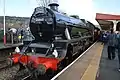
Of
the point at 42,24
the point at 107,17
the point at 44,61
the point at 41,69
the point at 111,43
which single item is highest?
the point at 107,17

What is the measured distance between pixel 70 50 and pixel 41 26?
2234 millimetres

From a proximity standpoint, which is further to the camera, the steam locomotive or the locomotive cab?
the locomotive cab

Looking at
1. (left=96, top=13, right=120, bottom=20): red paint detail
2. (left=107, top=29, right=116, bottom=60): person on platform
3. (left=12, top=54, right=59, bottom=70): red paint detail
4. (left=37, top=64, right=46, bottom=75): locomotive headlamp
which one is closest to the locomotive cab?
(left=12, top=54, right=59, bottom=70): red paint detail

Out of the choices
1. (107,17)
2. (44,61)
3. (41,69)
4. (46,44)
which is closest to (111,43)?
(46,44)

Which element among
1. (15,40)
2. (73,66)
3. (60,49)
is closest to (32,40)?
(60,49)

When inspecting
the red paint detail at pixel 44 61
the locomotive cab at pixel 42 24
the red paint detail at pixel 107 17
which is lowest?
the red paint detail at pixel 44 61

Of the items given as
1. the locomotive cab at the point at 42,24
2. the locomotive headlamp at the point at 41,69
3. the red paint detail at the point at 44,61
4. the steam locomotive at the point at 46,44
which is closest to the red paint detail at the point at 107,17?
the steam locomotive at the point at 46,44

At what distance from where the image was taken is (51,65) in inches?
386

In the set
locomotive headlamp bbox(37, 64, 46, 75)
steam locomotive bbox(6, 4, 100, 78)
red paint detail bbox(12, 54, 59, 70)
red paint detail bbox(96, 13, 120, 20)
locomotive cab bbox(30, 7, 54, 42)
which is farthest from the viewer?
red paint detail bbox(96, 13, 120, 20)

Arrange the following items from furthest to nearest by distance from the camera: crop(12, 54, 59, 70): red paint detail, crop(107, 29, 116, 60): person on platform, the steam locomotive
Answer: crop(107, 29, 116, 60): person on platform
the steam locomotive
crop(12, 54, 59, 70): red paint detail

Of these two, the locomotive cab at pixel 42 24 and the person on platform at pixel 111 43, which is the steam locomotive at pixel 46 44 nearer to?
the locomotive cab at pixel 42 24

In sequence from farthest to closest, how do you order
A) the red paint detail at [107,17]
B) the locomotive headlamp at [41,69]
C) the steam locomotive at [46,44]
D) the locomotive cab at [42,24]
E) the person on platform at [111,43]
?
the red paint detail at [107,17], the person on platform at [111,43], the locomotive cab at [42,24], the steam locomotive at [46,44], the locomotive headlamp at [41,69]

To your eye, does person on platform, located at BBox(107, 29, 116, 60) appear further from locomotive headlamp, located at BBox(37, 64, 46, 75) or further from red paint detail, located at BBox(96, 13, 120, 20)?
red paint detail, located at BBox(96, 13, 120, 20)

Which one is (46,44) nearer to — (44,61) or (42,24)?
(42,24)
